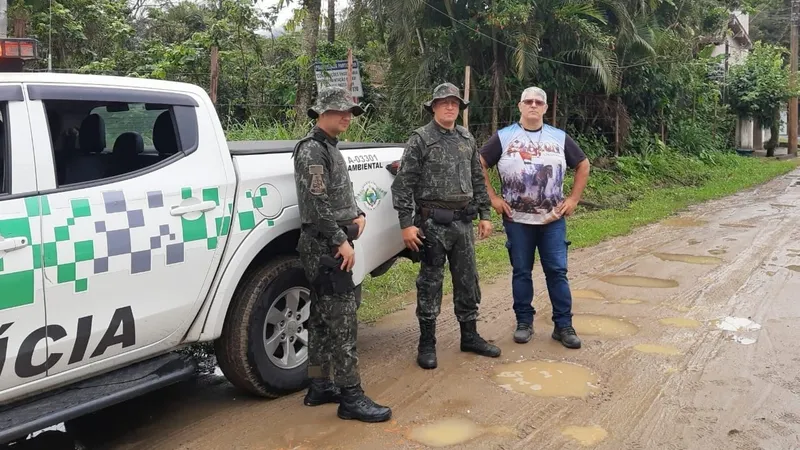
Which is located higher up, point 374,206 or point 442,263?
point 374,206

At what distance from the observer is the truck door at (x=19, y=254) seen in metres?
2.80

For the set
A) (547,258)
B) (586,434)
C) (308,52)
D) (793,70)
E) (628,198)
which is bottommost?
(586,434)

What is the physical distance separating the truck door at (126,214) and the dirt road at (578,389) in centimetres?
72

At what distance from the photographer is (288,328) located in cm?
412

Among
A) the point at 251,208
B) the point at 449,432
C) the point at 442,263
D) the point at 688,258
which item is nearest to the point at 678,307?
the point at 688,258

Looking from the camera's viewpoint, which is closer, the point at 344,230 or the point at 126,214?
the point at 126,214

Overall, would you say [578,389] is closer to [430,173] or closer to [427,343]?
[427,343]

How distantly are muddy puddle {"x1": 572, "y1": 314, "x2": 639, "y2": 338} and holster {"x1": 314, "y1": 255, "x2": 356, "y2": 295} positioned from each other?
2.29m

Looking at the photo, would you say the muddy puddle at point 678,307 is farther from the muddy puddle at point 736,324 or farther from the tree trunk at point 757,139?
the tree trunk at point 757,139

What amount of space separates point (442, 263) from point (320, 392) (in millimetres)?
1206

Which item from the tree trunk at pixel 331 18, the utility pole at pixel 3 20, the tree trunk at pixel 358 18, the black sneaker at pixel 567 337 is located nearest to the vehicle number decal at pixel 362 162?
the black sneaker at pixel 567 337

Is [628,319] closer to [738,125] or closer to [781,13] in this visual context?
[738,125]

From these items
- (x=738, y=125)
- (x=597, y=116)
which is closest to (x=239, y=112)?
(x=597, y=116)

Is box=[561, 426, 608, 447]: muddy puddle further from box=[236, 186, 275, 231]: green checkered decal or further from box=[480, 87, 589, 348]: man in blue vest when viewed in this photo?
box=[236, 186, 275, 231]: green checkered decal
